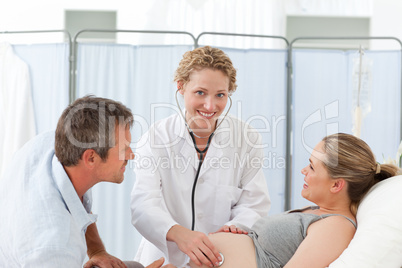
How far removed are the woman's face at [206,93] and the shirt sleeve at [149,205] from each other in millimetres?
258

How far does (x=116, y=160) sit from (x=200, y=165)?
22.8 inches

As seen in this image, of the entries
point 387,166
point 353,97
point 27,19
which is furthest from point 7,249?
point 27,19

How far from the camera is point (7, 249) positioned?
1.35 m

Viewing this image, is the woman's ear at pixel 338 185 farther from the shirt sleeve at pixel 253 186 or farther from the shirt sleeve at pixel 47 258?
the shirt sleeve at pixel 47 258

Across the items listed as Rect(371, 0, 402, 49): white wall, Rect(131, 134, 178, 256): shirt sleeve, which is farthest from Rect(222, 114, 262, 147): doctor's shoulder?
Rect(371, 0, 402, 49): white wall

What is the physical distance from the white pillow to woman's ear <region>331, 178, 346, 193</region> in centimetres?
17

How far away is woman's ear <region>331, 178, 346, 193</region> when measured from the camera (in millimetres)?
1668

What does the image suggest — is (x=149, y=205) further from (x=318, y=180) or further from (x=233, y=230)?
(x=318, y=180)

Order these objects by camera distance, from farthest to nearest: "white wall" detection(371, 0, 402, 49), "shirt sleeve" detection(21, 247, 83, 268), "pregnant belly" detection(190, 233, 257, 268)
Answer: "white wall" detection(371, 0, 402, 49)
"pregnant belly" detection(190, 233, 257, 268)
"shirt sleeve" detection(21, 247, 83, 268)

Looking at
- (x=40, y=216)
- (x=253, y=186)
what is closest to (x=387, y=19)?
(x=253, y=186)

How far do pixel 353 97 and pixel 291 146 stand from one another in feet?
1.80

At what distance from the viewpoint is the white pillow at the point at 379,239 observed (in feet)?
4.57

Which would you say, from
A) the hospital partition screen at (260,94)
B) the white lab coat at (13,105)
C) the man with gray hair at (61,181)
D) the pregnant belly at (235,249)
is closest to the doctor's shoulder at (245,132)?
the pregnant belly at (235,249)

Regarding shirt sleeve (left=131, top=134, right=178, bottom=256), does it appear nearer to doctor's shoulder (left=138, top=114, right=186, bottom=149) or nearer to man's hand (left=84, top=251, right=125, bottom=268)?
doctor's shoulder (left=138, top=114, right=186, bottom=149)
